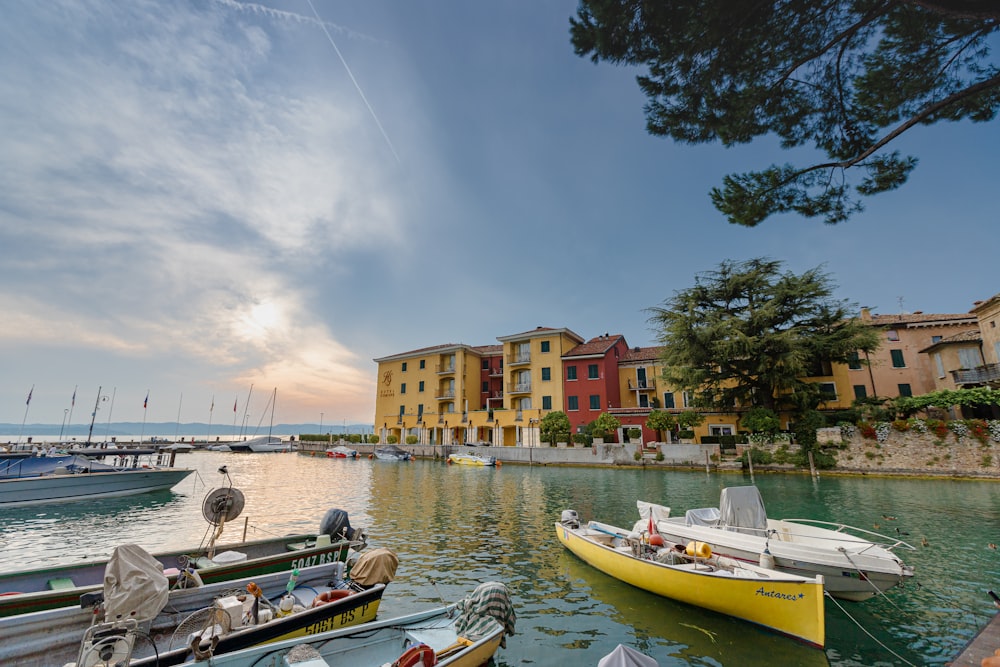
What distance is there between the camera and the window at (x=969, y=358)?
102 feet

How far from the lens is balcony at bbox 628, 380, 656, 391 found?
43844mm

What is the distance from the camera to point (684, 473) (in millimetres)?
31031

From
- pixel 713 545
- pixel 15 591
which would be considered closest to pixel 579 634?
pixel 713 545

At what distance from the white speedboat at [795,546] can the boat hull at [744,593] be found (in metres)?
1.34

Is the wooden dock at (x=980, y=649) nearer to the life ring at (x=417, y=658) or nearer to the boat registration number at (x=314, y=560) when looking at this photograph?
the life ring at (x=417, y=658)

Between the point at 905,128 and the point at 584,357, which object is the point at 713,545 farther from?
the point at 584,357

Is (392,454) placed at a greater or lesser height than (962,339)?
lesser

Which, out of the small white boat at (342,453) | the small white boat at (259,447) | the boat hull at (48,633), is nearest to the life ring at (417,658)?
the boat hull at (48,633)

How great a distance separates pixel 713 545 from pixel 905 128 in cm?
856

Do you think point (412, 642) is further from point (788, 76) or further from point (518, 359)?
point (518, 359)

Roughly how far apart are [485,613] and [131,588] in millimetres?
4269

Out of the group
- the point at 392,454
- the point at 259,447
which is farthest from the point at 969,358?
the point at 259,447

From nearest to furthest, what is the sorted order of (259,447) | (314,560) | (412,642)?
(412,642)
(314,560)
(259,447)

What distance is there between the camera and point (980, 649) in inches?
188
